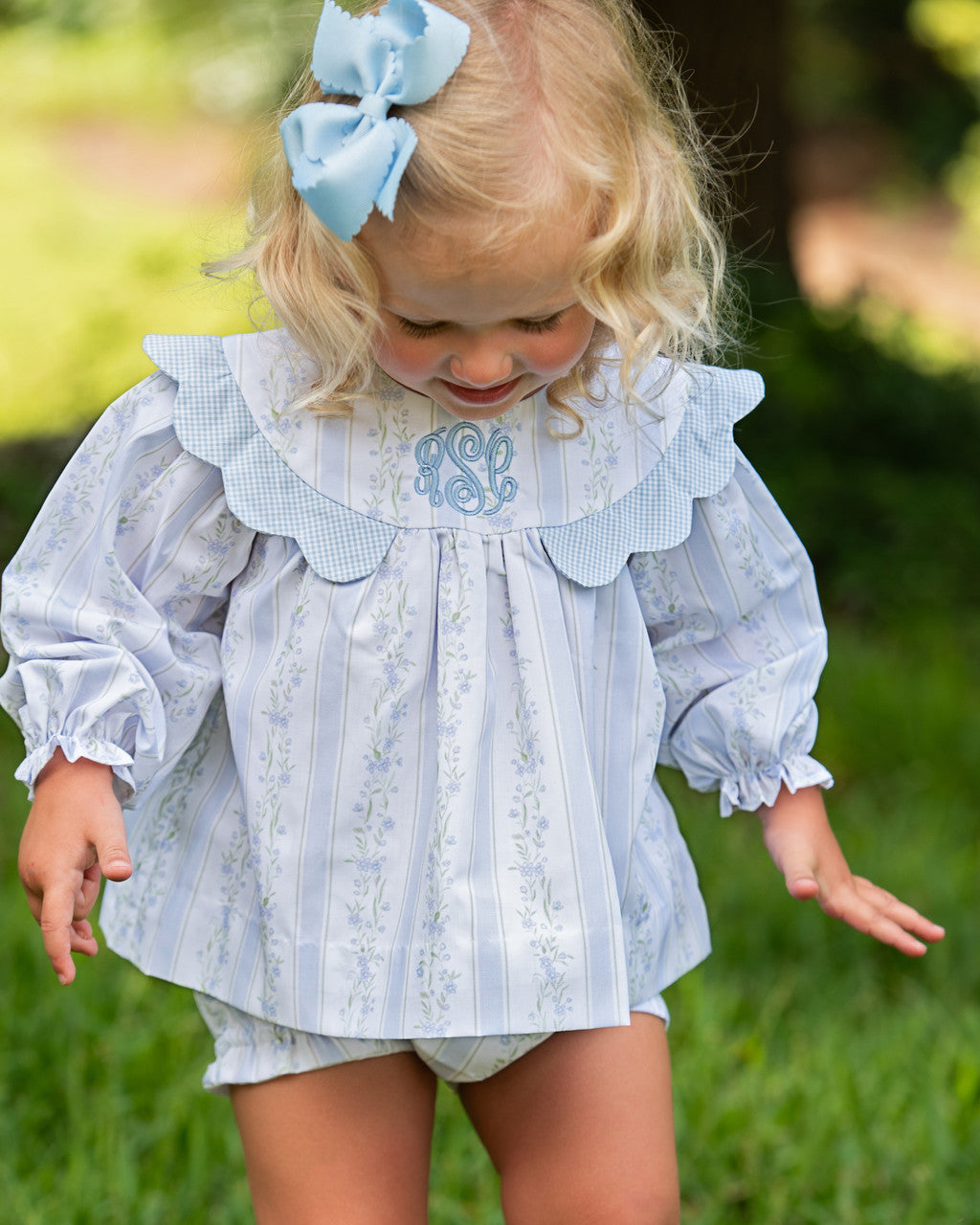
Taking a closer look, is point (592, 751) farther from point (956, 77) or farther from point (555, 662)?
point (956, 77)

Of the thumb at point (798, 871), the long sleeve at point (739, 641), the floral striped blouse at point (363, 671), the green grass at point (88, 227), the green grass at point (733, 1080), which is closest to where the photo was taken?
the floral striped blouse at point (363, 671)

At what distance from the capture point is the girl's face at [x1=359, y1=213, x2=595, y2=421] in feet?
4.92

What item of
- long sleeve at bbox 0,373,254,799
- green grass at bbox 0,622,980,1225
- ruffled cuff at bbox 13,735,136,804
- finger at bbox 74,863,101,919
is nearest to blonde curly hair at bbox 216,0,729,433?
long sleeve at bbox 0,373,254,799

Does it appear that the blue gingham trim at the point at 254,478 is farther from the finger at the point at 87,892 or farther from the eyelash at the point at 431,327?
the finger at the point at 87,892

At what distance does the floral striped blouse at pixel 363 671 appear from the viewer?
5.42 ft

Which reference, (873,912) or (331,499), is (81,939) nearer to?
(331,499)

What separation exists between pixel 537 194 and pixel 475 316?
0.13 metres

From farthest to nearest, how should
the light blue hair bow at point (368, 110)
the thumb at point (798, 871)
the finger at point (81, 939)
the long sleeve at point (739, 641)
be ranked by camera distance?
the long sleeve at point (739, 641) < the thumb at point (798, 871) < the finger at point (81, 939) < the light blue hair bow at point (368, 110)

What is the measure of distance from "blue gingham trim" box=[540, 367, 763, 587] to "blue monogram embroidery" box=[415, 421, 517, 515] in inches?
2.8

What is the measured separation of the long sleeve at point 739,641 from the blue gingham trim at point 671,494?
0.04 m

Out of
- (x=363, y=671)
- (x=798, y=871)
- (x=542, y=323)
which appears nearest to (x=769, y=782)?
(x=798, y=871)

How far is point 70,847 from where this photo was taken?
5.18ft

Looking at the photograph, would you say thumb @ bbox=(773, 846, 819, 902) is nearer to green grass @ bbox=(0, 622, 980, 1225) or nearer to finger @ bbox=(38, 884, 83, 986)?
finger @ bbox=(38, 884, 83, 986)

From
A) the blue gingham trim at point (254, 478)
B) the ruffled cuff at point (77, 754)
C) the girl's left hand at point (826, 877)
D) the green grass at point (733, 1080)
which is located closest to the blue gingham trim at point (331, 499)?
the blue gingham trim at point (254, 478)
